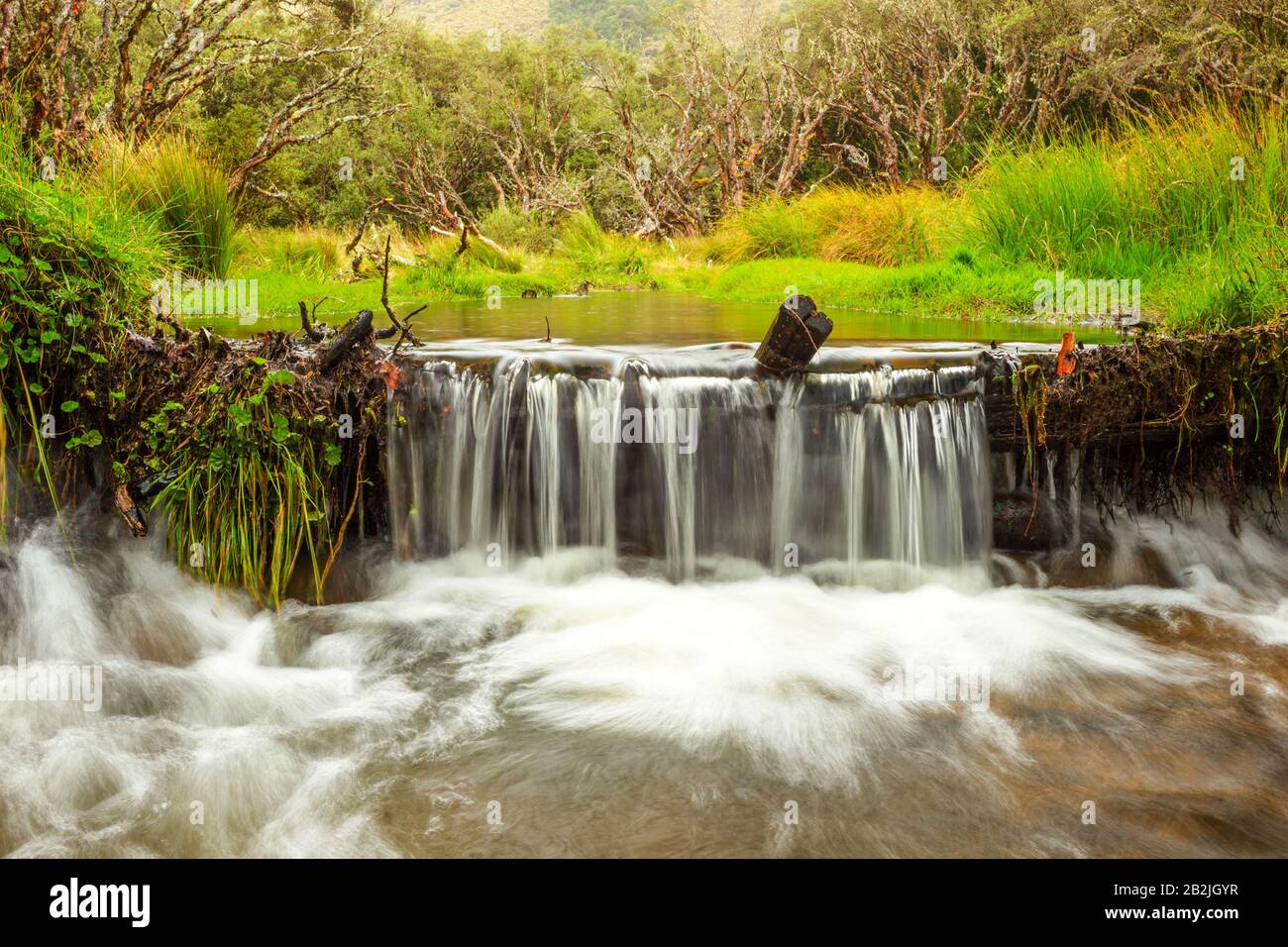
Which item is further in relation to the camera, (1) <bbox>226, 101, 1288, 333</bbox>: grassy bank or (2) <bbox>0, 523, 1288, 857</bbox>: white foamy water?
(1) <bbox>226, 101, 1288, 333</bbox>: grassy bank

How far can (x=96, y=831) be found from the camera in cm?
Answer: 311

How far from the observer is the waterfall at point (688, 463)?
16.6 feet

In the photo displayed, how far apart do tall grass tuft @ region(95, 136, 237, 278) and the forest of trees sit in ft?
9.52

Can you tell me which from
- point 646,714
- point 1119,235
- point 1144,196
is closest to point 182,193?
point 646,714

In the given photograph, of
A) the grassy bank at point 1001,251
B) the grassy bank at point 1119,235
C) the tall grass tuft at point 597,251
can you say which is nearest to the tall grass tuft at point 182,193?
the grassy bank at point 1001,251

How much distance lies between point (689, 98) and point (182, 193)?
14.8 m

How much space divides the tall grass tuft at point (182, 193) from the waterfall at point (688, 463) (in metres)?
3.48

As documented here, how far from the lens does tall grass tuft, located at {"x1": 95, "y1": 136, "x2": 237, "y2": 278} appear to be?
7.34 meters

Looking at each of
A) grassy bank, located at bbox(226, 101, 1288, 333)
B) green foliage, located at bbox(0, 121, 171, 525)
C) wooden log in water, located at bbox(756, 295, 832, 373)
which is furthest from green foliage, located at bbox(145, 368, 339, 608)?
grassy bank, located at bbox(226, 101, 1288, 333)

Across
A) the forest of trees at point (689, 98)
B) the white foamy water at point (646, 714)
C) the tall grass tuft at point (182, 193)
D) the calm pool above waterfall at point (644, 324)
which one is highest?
the forest of trees at point (689, 98)

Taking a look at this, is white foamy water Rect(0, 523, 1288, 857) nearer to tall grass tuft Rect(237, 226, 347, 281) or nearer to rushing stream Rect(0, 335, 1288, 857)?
rushing stream Rect(0, 335, 1288, 857)

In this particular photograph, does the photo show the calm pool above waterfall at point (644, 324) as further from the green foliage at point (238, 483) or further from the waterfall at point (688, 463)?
the green foliage at point (238, 483)
